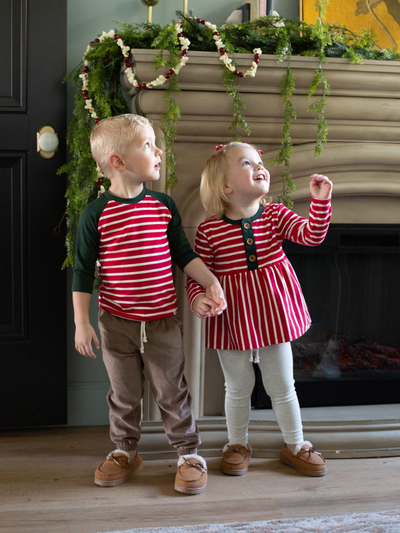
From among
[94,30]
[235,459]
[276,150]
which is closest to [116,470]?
[235,459]

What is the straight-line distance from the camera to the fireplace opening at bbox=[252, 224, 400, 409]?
1980mm

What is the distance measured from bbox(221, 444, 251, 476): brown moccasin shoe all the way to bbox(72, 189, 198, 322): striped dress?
46 cm

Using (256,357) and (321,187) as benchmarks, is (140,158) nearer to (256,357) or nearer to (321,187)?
(321,187)

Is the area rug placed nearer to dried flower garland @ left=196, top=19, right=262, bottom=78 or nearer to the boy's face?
the boy's face

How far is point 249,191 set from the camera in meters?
1.56

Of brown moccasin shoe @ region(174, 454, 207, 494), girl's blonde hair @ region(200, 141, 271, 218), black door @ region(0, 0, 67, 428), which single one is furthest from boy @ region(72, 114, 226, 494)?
black door @ region(0, 0, 67, 428)

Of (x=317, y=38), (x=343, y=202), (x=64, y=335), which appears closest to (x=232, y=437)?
(x=64, y=335)

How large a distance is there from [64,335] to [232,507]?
0.87m

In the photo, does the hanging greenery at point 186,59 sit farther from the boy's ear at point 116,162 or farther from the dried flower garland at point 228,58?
the boy's ear at point 116,162

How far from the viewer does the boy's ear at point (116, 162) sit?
151 cm

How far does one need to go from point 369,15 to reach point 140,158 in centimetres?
116

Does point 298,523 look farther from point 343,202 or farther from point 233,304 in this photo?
point 343,202

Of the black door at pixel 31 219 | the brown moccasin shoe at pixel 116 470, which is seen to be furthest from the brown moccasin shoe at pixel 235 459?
the black door at pixel 31 219

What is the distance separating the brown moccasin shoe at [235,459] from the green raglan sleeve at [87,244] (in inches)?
24.9
